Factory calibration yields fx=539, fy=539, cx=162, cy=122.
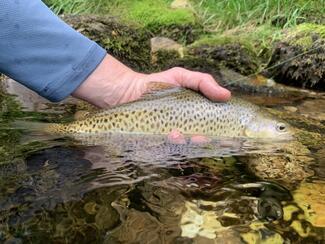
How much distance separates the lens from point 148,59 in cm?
539

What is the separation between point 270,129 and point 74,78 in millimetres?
1131

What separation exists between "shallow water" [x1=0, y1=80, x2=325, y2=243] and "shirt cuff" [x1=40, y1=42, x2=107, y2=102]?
0.24m

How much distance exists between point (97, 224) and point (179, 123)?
4.09ft

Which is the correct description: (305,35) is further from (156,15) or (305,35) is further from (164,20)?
(156,15)

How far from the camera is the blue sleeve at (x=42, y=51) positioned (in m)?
2.41

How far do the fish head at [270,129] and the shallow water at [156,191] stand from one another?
213mm

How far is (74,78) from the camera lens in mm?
2596

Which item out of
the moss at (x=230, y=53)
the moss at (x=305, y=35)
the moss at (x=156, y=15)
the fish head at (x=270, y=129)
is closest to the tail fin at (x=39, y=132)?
the fish head at (x=270, y=129)

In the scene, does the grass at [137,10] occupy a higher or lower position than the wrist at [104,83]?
higher

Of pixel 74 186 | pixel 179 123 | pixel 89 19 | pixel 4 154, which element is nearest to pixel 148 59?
pixel 89 19

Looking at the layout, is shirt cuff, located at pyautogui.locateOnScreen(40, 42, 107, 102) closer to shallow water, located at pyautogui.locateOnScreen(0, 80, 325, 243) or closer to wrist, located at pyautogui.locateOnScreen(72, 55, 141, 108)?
wrist, located at pyautogui.locateOnScreen(72, 55, 141, 108)

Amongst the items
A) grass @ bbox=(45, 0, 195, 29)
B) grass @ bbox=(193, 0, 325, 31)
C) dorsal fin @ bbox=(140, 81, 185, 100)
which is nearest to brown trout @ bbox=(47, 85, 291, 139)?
dorsal fin @ bbox=(140, 81, 185, 100)

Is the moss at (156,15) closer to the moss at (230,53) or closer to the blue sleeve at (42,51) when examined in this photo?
the moss at (230,53)

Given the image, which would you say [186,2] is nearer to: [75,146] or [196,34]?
[196,34]
